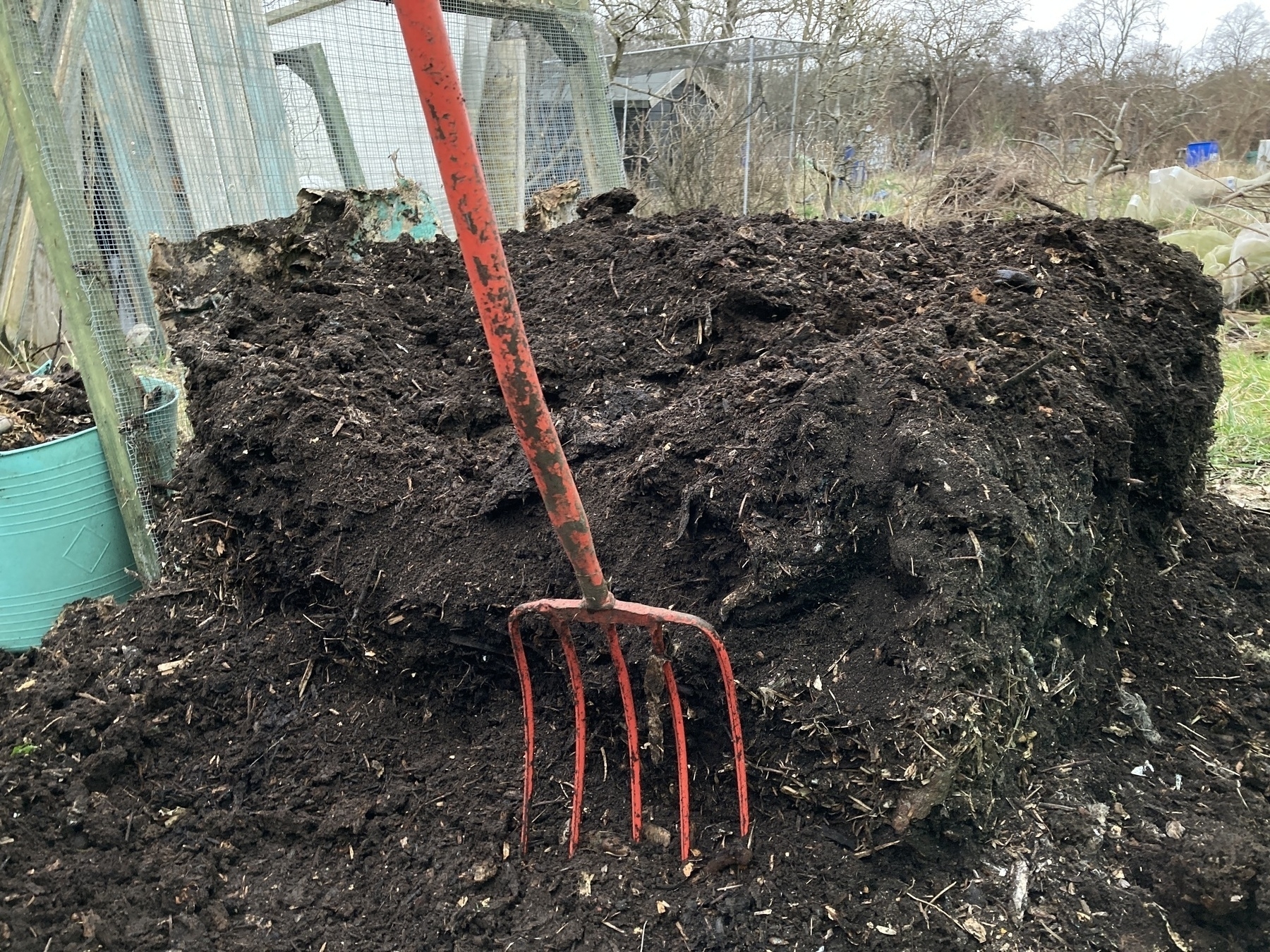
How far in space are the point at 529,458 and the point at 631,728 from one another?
27.0 inches

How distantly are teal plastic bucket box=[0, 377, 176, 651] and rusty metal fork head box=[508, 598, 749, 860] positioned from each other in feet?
5.99

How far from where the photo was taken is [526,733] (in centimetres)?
187

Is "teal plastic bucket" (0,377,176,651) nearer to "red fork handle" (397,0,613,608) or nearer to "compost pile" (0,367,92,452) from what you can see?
"compost pile" (0,367,92,452)

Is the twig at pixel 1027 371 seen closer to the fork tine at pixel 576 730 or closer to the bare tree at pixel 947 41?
the fork tine at pixel 576 730

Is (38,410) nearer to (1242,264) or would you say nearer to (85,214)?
(85,214)

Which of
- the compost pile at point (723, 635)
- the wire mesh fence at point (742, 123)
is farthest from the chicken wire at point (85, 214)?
the wire mesh fence at point (742, 123)

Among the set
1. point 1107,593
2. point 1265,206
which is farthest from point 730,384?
point 1265,206

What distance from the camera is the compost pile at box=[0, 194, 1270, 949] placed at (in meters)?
1.62

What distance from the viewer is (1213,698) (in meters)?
2.06

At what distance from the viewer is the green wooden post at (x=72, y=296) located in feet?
8.04

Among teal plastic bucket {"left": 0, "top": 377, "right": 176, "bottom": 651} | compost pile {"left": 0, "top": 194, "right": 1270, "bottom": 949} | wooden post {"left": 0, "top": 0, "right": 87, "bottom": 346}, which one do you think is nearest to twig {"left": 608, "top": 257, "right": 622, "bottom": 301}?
compost pile {"left": 0, "top": 194, "right": 1270, "bottom": 949}

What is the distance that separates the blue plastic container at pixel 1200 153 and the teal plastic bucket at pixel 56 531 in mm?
13519

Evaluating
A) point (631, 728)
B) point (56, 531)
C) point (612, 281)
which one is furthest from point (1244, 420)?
point (56, 531)

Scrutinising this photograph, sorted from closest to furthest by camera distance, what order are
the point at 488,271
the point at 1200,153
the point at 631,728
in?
the point at 488,271 < the point at 631,728 < the point at 1200,153
